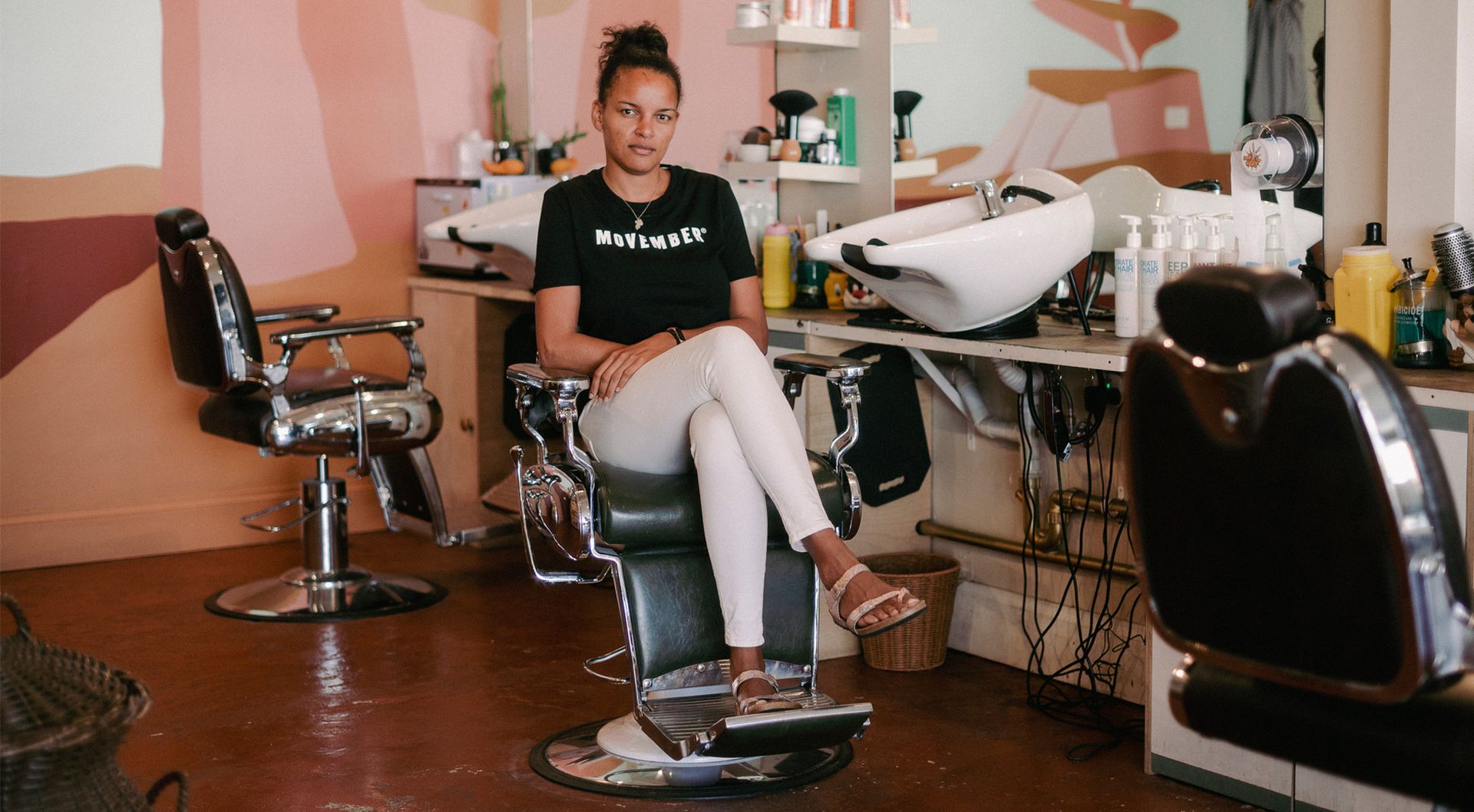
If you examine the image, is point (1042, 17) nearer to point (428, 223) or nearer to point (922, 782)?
point (922, 782)

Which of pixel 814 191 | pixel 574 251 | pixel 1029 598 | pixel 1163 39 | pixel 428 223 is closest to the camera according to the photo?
pixel 574 251

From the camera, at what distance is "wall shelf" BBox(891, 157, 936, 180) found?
3.22 m

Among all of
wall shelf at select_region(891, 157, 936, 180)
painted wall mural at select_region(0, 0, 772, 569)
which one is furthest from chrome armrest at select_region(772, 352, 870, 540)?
painted wall mural at select_region(0, 0, 772, 569)

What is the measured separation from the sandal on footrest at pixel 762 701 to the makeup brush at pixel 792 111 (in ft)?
4.85

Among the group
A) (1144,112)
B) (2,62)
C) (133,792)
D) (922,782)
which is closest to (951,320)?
(1144,112)

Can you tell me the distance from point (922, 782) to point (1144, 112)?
56.0 inches

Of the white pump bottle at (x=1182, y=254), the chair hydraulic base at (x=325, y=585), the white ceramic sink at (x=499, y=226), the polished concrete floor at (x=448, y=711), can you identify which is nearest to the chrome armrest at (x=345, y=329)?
the white ceramic sink at (x=499, y=226)

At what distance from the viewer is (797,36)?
3.23 meters

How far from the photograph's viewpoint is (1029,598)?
3.01 m

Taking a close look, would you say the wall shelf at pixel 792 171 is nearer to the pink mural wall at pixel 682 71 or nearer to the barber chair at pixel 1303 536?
the pink mural wall at pixel 682 71

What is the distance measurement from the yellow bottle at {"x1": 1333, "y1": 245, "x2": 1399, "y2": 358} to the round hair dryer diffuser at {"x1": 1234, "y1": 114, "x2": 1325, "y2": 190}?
0.27m

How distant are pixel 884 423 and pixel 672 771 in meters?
0.98

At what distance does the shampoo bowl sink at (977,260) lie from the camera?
247 centimetres

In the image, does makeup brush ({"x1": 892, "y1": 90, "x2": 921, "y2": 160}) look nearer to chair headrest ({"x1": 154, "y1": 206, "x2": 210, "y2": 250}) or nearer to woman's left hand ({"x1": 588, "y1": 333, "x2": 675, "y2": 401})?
woman's left hand ({"x1": 588, "y1": 333, "x2": 675, "y2": 401})
